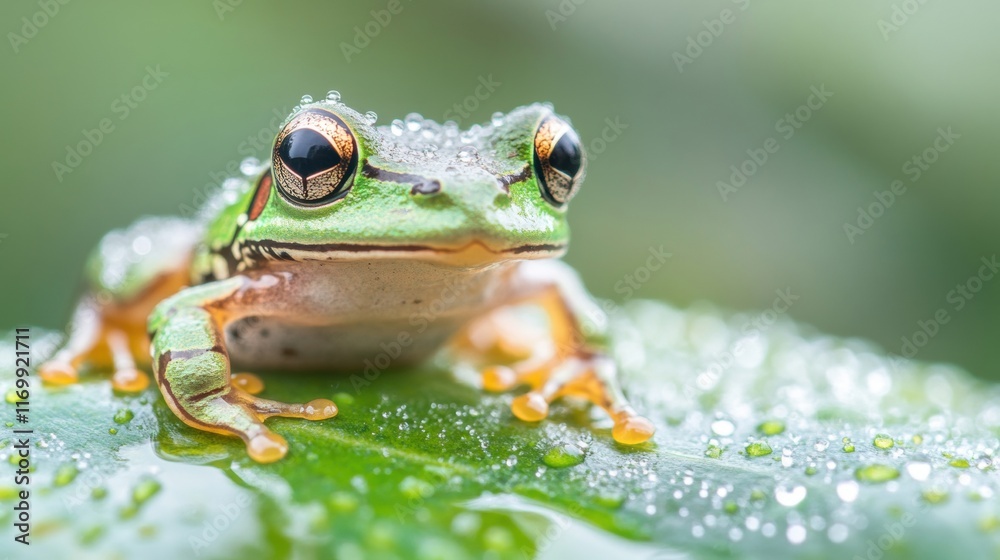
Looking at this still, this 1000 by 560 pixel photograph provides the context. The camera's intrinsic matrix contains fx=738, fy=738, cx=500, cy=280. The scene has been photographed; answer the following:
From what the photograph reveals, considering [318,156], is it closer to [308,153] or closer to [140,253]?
[308,153]

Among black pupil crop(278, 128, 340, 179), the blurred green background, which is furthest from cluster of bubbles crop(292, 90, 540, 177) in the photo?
the blurred green background

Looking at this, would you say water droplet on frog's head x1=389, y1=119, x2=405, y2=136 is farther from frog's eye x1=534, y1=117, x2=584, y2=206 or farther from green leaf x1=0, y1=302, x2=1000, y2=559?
green leaf x1=0, y1=302, x2=1000, y2=559

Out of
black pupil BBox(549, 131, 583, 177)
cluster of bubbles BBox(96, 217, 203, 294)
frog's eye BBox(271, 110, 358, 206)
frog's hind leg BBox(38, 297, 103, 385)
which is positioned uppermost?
black pupil BBox(549, 131, 583, 177)

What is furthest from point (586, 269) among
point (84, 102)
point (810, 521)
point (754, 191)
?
point (810, 521)

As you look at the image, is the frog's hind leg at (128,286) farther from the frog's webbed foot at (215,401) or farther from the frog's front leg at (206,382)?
the frog's webbed foot at (215,401)

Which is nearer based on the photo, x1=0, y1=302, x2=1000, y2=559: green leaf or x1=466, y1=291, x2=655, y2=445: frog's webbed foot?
x1=0, y1=302, x2=1000, y2=559: green leaf

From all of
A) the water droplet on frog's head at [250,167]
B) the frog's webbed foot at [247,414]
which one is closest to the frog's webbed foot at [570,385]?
the frog's webbed foot at [247,414]

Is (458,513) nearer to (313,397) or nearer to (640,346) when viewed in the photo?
(313,397)

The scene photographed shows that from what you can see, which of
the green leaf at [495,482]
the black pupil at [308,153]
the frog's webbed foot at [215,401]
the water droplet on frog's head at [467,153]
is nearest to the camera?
the green leaf at [495,482]
